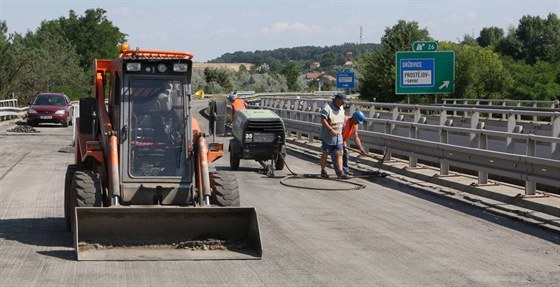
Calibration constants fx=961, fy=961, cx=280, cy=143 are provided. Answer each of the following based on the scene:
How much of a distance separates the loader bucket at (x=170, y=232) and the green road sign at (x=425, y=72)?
21028 mm

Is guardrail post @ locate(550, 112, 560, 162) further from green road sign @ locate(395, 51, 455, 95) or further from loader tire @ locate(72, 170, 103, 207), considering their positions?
green road sign @ locate(395, 51, 455, 95)

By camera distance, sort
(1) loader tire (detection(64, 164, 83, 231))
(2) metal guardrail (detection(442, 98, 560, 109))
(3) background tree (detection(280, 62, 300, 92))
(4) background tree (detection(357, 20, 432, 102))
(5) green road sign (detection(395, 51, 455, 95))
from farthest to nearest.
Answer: (3) background tree (detection(280, 62, 300, 92)), (4) background tree (detection(357, 20, 432, 102)), (2) metal guardrail (detection(442, 98, 560, 109)), (5) green road sign (detection(395, 51, 455, 95)), (1) loader tire (detection(64, 164, 83, 231))

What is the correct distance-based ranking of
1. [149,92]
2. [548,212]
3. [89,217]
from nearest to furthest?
A: [89,217] < [149,92] < [548,212]

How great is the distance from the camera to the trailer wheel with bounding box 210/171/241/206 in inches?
442

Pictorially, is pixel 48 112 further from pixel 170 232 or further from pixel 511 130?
pixel 170 232

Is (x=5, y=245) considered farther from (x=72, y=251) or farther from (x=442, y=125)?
(x=442, y=125)

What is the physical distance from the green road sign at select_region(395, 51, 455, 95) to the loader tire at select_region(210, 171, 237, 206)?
20.1m

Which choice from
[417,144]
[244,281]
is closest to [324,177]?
[417,144]

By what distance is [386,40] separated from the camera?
209ft

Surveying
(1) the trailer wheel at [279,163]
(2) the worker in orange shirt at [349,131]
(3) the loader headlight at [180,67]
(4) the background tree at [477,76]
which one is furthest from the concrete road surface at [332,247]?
(4) the background tree at [477,76]

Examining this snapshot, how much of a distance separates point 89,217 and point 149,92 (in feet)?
5.83

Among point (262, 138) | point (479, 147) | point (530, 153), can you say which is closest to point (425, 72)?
point (262, 138)

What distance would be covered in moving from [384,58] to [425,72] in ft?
102

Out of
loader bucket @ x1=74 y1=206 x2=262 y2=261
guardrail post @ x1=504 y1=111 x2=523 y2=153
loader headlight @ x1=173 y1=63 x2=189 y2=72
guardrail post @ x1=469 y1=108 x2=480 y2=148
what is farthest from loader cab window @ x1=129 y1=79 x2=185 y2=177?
guardrail post @ x1=469 y1=108 x2=480 y2=148
